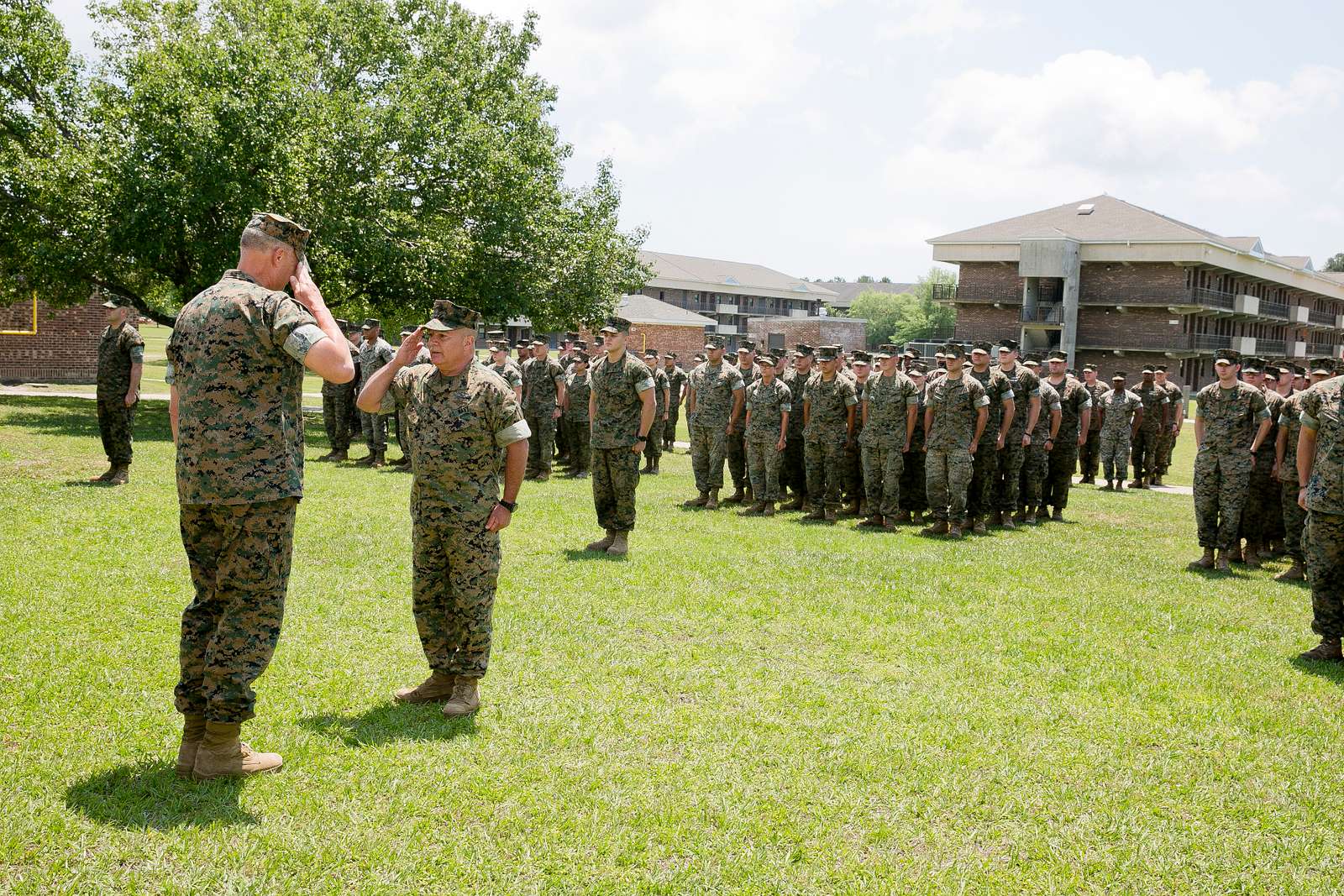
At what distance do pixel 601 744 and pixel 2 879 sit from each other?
247 centimetres

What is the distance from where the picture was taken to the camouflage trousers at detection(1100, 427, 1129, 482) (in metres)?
18.1

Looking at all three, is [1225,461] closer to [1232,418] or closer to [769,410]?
[1232,418]

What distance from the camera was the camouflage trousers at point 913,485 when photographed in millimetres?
13219

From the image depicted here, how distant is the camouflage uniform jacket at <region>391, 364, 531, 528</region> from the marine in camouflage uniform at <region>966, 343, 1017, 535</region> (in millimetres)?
8393

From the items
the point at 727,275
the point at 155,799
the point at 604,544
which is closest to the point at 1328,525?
the point at 604,544

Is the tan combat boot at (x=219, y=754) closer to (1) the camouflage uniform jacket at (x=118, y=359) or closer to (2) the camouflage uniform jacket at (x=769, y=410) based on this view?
(1) the camouflage uniform jacket at (x=118, y=359)

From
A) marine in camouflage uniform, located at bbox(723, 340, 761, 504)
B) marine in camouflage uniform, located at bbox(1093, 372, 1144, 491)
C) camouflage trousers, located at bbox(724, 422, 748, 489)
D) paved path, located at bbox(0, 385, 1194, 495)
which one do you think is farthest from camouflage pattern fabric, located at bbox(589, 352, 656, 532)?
paved path, located at bbox(0, 385, 1194, 495)

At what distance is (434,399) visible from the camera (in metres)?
5.26

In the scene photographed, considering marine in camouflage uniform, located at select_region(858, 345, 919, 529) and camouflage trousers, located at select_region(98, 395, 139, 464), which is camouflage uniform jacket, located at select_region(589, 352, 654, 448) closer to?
marine in camouflage uniform, located at select_region(858, 345, 919, 529)

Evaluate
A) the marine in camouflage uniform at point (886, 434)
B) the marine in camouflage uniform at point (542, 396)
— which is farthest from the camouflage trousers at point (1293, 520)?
the marine in camouflage uniform at point (542, 396)

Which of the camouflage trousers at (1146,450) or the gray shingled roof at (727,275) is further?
the gray shingled roof at (727,275)

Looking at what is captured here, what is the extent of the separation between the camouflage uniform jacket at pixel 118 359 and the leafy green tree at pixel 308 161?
27.3ft

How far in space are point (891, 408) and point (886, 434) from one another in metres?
0.32

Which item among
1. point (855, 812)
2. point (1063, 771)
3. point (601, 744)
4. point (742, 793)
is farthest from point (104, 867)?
point (1063, 771)
